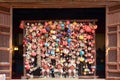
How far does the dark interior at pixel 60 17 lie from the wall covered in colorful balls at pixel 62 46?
7.54 feet

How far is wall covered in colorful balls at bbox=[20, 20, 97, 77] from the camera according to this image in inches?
366

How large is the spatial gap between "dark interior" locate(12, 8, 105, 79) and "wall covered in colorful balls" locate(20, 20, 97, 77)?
7.54 feet

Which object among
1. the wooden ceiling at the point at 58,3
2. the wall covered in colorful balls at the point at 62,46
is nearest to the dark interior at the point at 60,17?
Answer: the wooden ceiling at the point at 58,3

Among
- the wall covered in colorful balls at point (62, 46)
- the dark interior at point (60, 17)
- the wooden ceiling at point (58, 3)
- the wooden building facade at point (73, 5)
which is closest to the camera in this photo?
the wooden building facade at point (73, 5)

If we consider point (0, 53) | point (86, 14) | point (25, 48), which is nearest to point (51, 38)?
point (25, 48)

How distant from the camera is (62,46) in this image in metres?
9.32

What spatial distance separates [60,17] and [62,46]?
9.68 feet

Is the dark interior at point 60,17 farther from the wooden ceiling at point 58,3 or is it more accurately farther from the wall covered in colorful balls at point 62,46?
the wall covered in colorful balls at point 62,46

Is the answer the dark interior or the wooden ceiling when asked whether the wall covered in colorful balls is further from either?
the dark interior

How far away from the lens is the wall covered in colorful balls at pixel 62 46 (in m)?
9.30

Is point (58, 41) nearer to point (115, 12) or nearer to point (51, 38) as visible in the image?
point (51, 38)

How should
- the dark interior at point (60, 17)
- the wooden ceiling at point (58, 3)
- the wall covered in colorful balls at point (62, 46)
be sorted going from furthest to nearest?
the dark interior at point (60, 17) → the wall covered in colorful balls at point (62, 46) → the wooden ceiling at point (58, 3)

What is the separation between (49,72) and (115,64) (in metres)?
1.89

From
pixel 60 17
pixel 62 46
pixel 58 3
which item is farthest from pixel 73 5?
pixel 60 17
